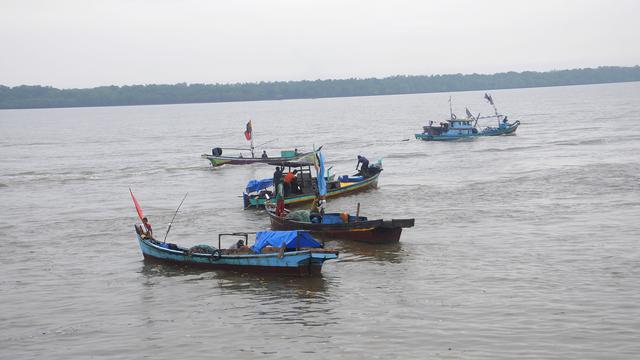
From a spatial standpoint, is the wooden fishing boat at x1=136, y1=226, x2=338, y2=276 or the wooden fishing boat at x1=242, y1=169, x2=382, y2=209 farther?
the wooden fishing boat at x1=242, y1=169, x2=382, y2=209

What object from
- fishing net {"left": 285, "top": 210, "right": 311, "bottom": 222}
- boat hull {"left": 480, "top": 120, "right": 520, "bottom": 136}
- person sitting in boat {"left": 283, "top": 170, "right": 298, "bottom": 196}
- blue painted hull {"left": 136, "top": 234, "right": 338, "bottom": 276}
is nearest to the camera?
blue painted hull {"left": 136, "top": 234, "right": 338, "bottom": 276}

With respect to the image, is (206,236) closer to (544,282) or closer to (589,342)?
(544,282)

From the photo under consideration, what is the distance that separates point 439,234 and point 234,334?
1274 centimetres

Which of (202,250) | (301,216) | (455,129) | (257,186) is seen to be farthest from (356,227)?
(455,129)

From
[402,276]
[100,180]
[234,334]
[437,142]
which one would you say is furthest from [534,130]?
[234,334]

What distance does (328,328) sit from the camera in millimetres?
19328

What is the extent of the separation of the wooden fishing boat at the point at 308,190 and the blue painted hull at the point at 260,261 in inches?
391

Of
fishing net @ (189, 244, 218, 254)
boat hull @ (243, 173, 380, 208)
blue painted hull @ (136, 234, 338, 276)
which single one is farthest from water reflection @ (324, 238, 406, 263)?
boat hull @ (243, 173, 380, 208)

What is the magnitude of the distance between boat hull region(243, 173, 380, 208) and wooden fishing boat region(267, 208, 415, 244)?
738 centimetres

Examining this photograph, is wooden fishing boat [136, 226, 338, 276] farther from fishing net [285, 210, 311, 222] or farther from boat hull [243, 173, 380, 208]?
→ boat hull [243, 173, 380, 208]

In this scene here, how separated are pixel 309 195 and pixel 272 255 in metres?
14.1

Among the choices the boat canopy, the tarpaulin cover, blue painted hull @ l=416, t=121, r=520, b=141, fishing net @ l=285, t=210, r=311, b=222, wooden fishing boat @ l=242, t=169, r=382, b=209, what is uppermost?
the boat canopy

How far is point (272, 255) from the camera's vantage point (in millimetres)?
23516

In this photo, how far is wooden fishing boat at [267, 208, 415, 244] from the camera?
90.8ft
